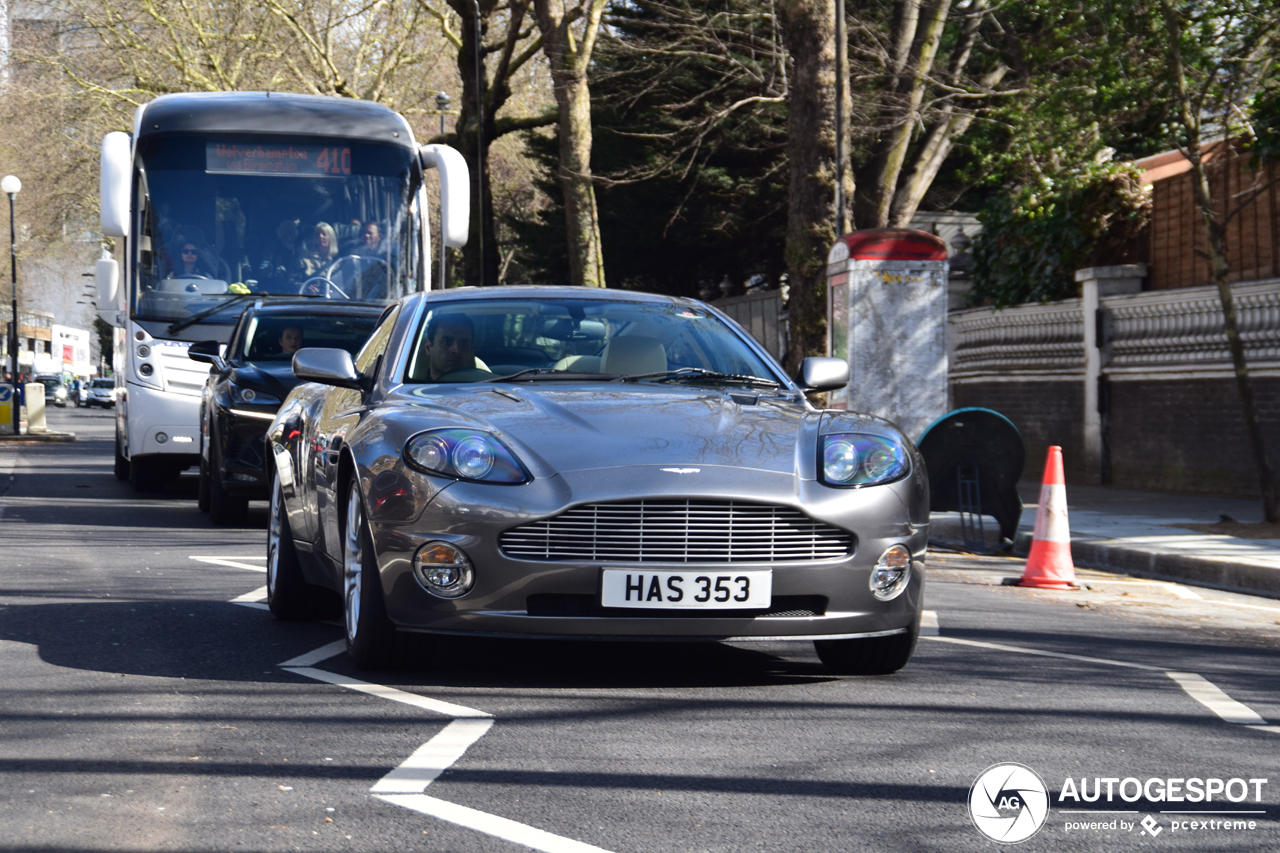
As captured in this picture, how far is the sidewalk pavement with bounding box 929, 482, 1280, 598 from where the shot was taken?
10.2 metres

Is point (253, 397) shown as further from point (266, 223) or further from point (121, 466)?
point (121, 466)

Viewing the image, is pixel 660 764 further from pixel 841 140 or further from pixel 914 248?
pixel 841 140

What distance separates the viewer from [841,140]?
18.8 meters

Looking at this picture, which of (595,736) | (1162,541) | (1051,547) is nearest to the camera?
(595,736)

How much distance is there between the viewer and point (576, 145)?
2491cm

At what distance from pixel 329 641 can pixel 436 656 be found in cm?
70

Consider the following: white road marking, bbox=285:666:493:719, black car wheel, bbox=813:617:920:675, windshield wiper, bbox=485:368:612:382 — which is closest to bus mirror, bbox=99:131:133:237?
windshield wiper, bbox=485:368:612:382

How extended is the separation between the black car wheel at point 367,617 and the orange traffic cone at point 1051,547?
489cm

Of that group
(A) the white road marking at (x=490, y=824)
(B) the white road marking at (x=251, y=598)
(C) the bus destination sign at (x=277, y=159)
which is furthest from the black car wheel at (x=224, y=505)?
(A) the white road marking at (x=490, y=824)

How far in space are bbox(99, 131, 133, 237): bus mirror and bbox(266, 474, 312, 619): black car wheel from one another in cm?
802

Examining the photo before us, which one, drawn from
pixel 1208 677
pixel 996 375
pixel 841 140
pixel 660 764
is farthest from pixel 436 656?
pixel 996 375

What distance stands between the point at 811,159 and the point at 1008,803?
557 inches

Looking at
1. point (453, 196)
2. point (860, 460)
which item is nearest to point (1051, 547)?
point (860, 460)

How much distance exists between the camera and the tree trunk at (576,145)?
24.9 metres
